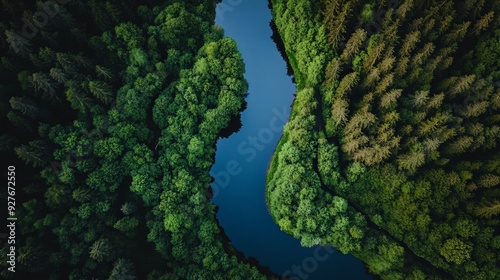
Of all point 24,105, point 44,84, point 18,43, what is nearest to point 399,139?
point 44,84

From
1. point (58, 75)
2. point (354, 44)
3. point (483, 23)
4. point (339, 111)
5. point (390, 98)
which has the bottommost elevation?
point (58, 75)

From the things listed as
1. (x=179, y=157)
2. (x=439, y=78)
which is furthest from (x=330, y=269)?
(x=439, y=78)

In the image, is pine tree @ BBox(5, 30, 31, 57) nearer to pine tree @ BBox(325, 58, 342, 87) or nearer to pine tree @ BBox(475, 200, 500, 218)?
pine tree @ BBox(325, 58, 342, 87)

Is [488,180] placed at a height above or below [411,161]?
below

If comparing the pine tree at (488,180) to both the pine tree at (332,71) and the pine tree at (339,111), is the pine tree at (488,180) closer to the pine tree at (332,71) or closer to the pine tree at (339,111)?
the pine tree at (339,111)

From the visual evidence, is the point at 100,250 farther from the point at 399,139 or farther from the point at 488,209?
the point at 488,209

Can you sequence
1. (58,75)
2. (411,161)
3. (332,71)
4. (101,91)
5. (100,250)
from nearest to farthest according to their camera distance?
(100,250)
(411,161)
(58,75)
(101,91)
(332,71)

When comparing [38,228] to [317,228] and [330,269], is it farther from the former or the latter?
[330,269]
